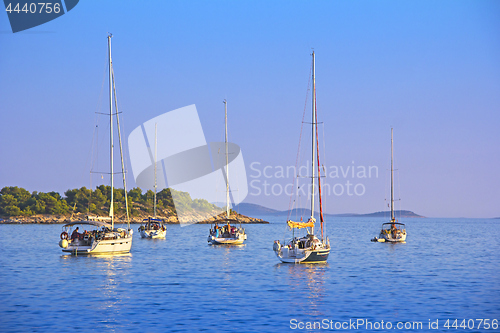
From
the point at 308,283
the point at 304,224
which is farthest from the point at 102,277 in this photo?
the point at 304,224

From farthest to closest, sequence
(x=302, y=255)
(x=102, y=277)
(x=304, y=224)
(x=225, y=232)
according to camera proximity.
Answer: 1. (x=225, y=232)
2. (x=304, y=224)
3. (x=302, y=255)
4. (x=102, y=277)

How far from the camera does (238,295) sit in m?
33.8

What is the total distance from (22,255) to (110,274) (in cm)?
2292

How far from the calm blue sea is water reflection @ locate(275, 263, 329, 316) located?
7 cm

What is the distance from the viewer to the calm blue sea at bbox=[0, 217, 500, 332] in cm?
2572

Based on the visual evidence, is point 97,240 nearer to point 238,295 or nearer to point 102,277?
point 102,277

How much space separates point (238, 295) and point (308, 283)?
687cm

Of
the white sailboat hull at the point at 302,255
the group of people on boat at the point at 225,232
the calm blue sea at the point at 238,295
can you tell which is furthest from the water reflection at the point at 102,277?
the group of people on boat at the point at 225,232

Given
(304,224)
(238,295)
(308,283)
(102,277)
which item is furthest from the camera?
(304,224)

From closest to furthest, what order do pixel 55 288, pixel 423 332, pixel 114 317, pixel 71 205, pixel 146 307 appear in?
pixel 423 332, pixel 114 317, pixel 146 307, pixel 55 288, pixel 71 205

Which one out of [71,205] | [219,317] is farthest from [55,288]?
[71,205]

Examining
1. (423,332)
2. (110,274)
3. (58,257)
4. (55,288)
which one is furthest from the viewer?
(58,257)

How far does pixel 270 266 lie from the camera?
165 ft

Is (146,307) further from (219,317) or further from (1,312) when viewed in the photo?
(1,312)
